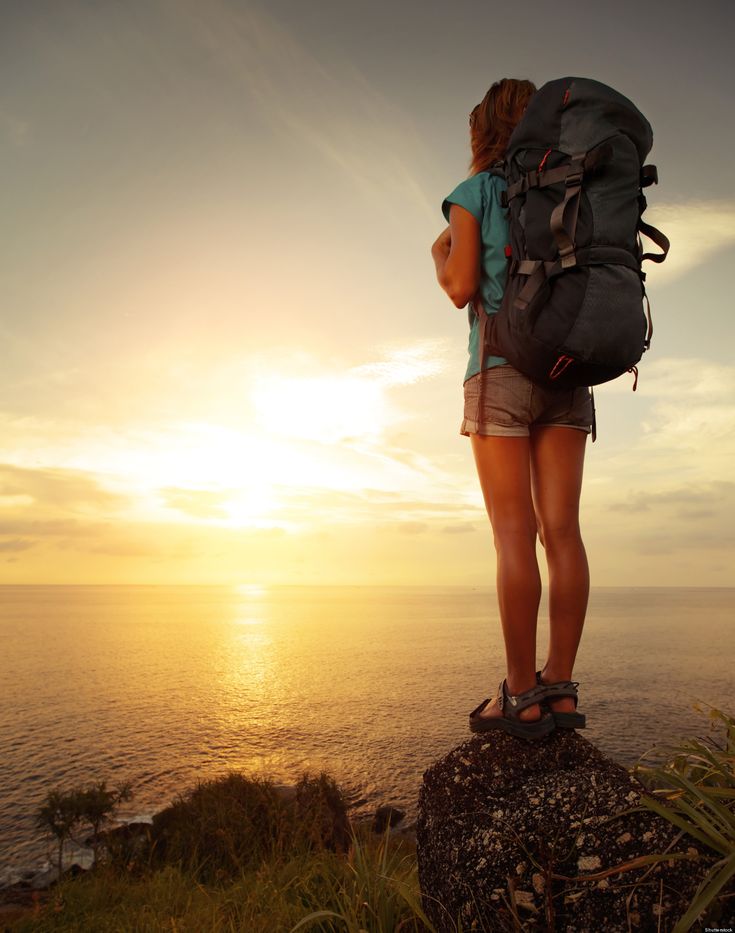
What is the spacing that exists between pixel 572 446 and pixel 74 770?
47485mm

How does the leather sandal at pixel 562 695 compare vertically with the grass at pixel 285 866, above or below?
above

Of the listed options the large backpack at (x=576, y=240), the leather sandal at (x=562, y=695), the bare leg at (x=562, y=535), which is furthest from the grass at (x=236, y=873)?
the large backpack at (x=576, y=240)

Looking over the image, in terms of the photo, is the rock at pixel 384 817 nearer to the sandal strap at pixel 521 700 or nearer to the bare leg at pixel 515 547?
the sandal strap at pixel 521 700

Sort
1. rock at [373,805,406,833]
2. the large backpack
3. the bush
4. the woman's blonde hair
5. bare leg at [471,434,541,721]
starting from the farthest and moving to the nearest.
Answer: rock at [373,805,406,833] < the bush < the woman's blonde hair < bare leg at [471,434,541,721] < the large backpack

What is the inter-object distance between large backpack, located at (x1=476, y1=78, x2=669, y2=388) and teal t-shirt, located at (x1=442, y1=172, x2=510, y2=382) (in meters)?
0.13

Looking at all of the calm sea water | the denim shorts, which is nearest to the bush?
the calm sea water

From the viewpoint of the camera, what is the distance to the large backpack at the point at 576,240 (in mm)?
2512

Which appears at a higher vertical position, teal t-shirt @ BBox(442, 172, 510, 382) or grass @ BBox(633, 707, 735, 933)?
teal t-shirt @ BBox(442, 172, 510, 382)

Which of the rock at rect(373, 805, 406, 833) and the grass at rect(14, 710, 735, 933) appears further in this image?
the rock at rect(373, 805, 406, 833)

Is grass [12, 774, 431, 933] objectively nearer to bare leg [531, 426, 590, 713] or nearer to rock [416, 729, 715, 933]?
rock [416, 729, 715, 933]

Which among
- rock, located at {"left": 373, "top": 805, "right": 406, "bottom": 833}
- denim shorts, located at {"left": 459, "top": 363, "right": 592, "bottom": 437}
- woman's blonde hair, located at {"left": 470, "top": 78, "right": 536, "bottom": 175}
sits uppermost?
woman's blonde hair, located at {"left": 470, "top": 78, "right": 536, "bottom": 175}

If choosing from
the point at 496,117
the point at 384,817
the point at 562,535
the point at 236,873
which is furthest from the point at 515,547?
the point at 384,817

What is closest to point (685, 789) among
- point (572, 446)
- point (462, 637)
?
point (572, 446)

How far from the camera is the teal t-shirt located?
2920 mm
